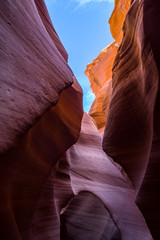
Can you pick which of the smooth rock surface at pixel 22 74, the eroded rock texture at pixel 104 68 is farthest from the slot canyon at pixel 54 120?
the eroded rock texture at pixel 104 68

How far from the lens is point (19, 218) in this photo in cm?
347

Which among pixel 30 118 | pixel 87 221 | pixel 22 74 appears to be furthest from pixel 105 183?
pixel 22 74

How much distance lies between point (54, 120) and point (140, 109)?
192cm

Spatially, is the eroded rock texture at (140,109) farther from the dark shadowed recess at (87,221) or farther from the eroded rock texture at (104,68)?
the eroded rock texture at (104,68)

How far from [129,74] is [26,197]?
11.7 ft

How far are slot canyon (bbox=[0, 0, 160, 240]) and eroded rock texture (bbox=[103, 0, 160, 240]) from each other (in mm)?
17

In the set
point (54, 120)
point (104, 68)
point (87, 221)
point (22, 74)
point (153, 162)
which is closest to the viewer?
point (22, 74)

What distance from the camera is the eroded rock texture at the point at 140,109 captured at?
299 centimetres

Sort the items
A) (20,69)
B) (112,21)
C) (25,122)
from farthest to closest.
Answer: (112,21), (20,69), (25,122)

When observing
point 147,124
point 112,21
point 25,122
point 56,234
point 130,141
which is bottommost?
point 56,234

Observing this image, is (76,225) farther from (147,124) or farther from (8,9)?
(8,9)

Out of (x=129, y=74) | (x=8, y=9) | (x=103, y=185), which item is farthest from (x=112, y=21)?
(x=8, y=9)

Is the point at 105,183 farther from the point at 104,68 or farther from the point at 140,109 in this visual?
the point at 104,68

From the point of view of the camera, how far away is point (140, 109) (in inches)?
147
